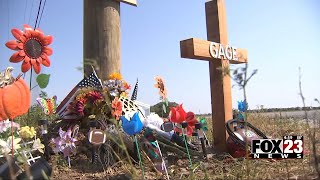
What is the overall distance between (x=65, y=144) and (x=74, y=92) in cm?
82

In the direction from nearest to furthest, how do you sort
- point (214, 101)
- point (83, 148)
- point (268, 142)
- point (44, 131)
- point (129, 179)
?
1. point (129, 179)
2. point (268, 142)
3. point (44, 131)
4. point (83, 148)
5. point (214, 101)

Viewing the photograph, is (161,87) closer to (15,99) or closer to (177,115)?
(177,115)

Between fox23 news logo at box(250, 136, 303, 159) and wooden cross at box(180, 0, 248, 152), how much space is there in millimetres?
1449

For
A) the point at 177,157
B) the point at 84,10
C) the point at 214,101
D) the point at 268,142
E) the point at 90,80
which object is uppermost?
the point at 84,10

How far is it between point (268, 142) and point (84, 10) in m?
2.74

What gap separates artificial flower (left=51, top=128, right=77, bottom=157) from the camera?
2886 mm

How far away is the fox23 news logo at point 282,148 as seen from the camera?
6.57 ft

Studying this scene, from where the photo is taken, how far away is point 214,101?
3807mm

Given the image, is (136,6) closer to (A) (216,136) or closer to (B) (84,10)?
(B) (84,10)

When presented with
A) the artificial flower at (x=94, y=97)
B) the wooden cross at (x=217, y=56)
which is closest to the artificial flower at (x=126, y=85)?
the artificial flower at (x=94, y=97)

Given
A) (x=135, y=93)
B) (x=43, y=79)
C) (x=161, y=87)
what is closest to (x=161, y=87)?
(x=161, y=87)

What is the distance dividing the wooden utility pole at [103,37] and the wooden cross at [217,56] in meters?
0.87

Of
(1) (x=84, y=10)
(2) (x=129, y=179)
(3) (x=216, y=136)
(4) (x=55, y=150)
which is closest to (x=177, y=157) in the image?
(3) (x=216, y=136)

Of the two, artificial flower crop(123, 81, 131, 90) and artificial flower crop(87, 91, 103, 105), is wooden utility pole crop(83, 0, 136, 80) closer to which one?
artificial flower crop(123, 81, 131, 90)
